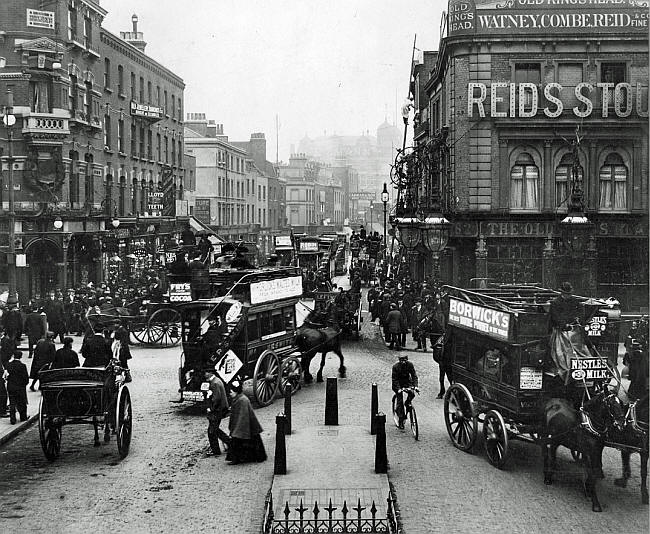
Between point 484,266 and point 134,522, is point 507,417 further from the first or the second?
point 484,266

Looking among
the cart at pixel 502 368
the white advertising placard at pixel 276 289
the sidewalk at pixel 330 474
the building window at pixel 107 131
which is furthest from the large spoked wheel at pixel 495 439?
the building window at pixel 107 131

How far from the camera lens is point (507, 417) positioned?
11.0 m

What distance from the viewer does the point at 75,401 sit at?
435 inches

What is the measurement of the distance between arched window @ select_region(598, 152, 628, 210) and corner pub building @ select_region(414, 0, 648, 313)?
0.11 ft

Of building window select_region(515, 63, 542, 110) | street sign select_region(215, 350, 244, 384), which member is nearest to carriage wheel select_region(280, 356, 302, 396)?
street sign select_region(215, 350, 244, 384)

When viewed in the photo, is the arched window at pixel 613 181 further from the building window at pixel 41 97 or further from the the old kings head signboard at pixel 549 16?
the building window at pixel 41 97

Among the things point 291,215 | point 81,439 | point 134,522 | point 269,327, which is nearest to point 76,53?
point 269,327

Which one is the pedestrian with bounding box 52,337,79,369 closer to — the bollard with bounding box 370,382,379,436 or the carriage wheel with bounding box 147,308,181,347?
the bollard with bounding box 370,382,379,436

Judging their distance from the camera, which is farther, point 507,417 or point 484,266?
point 484,266

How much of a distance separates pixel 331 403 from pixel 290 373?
2742mm

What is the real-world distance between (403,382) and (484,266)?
13.4 m

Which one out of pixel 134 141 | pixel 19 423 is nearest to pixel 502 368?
pixel 19 423

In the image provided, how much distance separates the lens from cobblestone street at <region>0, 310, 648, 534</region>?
894cm

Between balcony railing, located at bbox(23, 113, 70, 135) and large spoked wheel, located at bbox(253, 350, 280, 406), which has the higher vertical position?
balcony railing, located at bbox(23, 113, 70, 135)
